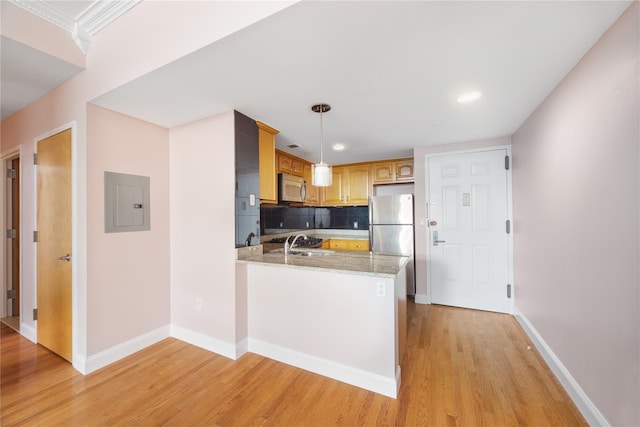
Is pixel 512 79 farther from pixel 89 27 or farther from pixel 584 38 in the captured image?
pixel 89 27

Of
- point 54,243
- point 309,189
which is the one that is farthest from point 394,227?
point 54,243

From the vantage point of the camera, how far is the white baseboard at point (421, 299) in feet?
11.7

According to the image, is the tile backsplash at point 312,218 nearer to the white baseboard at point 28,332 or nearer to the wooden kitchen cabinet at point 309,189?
the wooden kitchen cabinet at point 309,189

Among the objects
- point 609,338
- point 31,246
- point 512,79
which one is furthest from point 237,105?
point 609,338

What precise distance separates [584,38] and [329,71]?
1402 millimetres

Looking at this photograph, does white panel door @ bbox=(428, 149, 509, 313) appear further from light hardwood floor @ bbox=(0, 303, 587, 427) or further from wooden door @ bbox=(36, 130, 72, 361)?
wooden door @ bbox=(36, 130, 72, 361)

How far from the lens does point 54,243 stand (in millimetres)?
2297

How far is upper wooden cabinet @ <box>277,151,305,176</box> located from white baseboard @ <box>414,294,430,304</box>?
99.7 inches

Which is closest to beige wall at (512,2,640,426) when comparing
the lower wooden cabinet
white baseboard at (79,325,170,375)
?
the lower wooden cabinet

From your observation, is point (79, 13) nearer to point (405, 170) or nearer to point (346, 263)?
point (346, 263)

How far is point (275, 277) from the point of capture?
226 cm

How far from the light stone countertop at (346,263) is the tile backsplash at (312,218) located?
1483mm

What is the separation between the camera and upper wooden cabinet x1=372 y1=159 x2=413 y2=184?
4.11m

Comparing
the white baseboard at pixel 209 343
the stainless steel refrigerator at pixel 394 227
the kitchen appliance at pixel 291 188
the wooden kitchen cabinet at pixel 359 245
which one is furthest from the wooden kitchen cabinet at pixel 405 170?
the white baseboard at pixel 209 343
